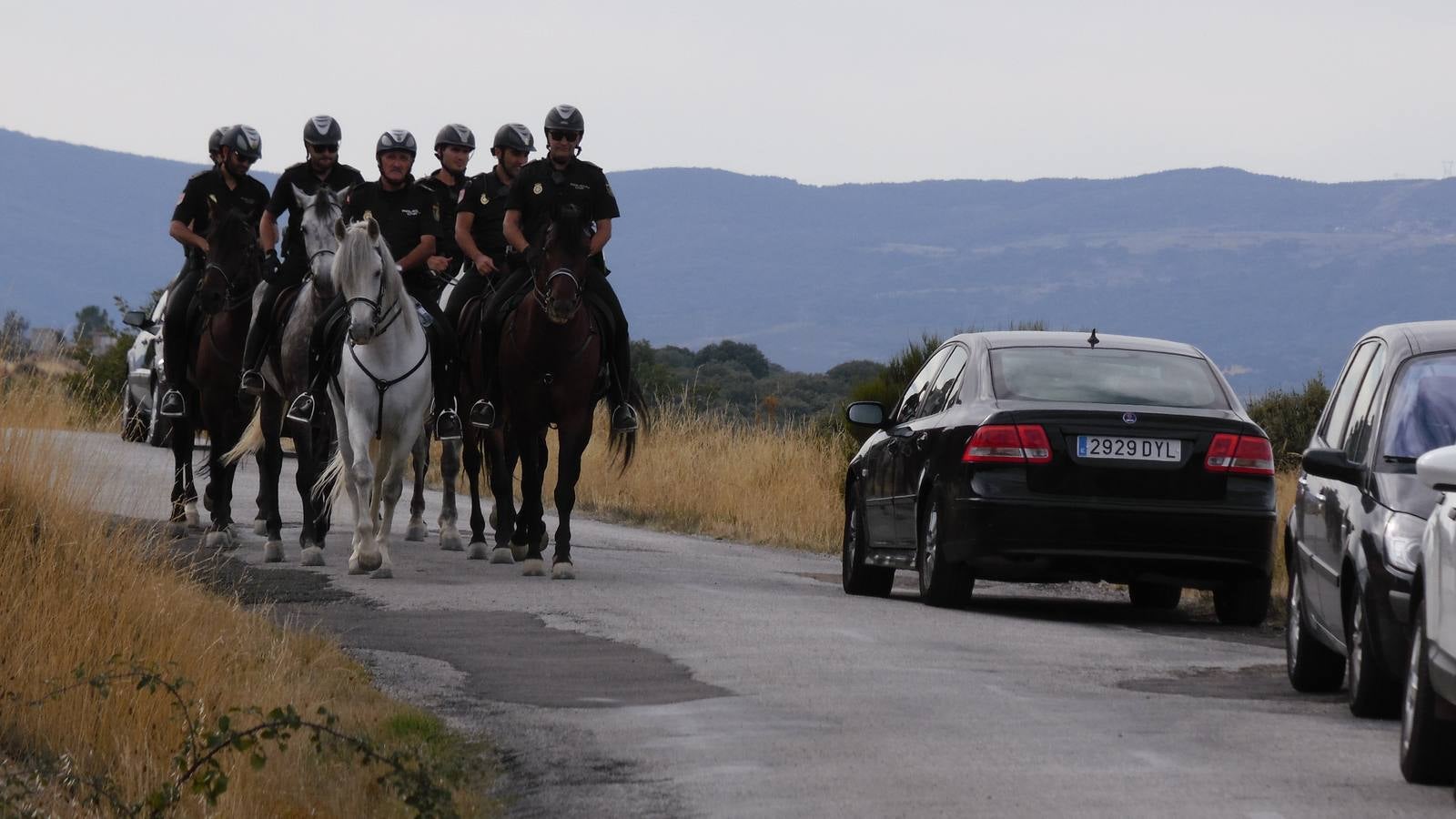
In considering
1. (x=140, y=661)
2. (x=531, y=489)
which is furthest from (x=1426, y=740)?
(x=531, y=489)

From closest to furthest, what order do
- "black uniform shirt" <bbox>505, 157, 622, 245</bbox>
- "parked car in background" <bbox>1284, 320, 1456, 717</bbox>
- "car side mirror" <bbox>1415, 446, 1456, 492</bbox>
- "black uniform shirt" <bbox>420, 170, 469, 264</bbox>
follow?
"car side mirror" <bbox>1415, 446, 1456, 492</bbox>, "parked car in background" <bbox>1284, 320, 1456, 717</bbox>, "black uniform shirt" <bbox>505, 157, 622, 245</bbox>, "black uniform shirt" <bbox>420, 170, 469, 264</bbox>

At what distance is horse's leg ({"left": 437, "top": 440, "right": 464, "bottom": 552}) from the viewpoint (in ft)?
63.7

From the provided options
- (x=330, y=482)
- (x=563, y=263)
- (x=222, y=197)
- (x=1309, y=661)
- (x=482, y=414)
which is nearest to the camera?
(x=1309, y=661)

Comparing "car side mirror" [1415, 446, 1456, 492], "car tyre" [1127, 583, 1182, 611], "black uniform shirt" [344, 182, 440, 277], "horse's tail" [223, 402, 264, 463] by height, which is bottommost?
"car tyre" [1127, 583, 1182, 611]

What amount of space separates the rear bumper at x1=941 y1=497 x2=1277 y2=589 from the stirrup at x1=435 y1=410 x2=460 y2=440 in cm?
455

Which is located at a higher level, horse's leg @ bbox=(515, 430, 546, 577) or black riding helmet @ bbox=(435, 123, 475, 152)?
black riding helmet @ bbox=(435, 123, 475, 152)

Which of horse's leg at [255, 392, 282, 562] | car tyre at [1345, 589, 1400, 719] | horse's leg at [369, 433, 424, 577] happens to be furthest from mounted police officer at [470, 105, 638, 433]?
car tyre at [1345, 589, 1400, 719]

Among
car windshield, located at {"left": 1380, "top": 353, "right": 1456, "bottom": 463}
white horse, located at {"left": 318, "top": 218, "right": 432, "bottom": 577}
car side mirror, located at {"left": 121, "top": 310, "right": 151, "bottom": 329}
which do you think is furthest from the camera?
car side mirror, located at {"left": 121, "top": 310, "right": 151, "bottom": 329}

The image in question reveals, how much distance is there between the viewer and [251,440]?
18562 millimetres

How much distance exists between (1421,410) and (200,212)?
11.5 m

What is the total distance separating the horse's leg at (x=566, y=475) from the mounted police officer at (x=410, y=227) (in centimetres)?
83

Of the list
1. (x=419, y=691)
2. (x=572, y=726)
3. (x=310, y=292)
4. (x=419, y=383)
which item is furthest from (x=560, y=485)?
(x=572, y=726)

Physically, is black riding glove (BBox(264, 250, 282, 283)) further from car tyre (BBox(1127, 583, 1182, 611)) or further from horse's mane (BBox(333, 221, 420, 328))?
car tyre (BBox(1127, 583, 1182, 611))

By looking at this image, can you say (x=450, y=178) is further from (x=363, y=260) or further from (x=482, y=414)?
(x=363, y=260)
